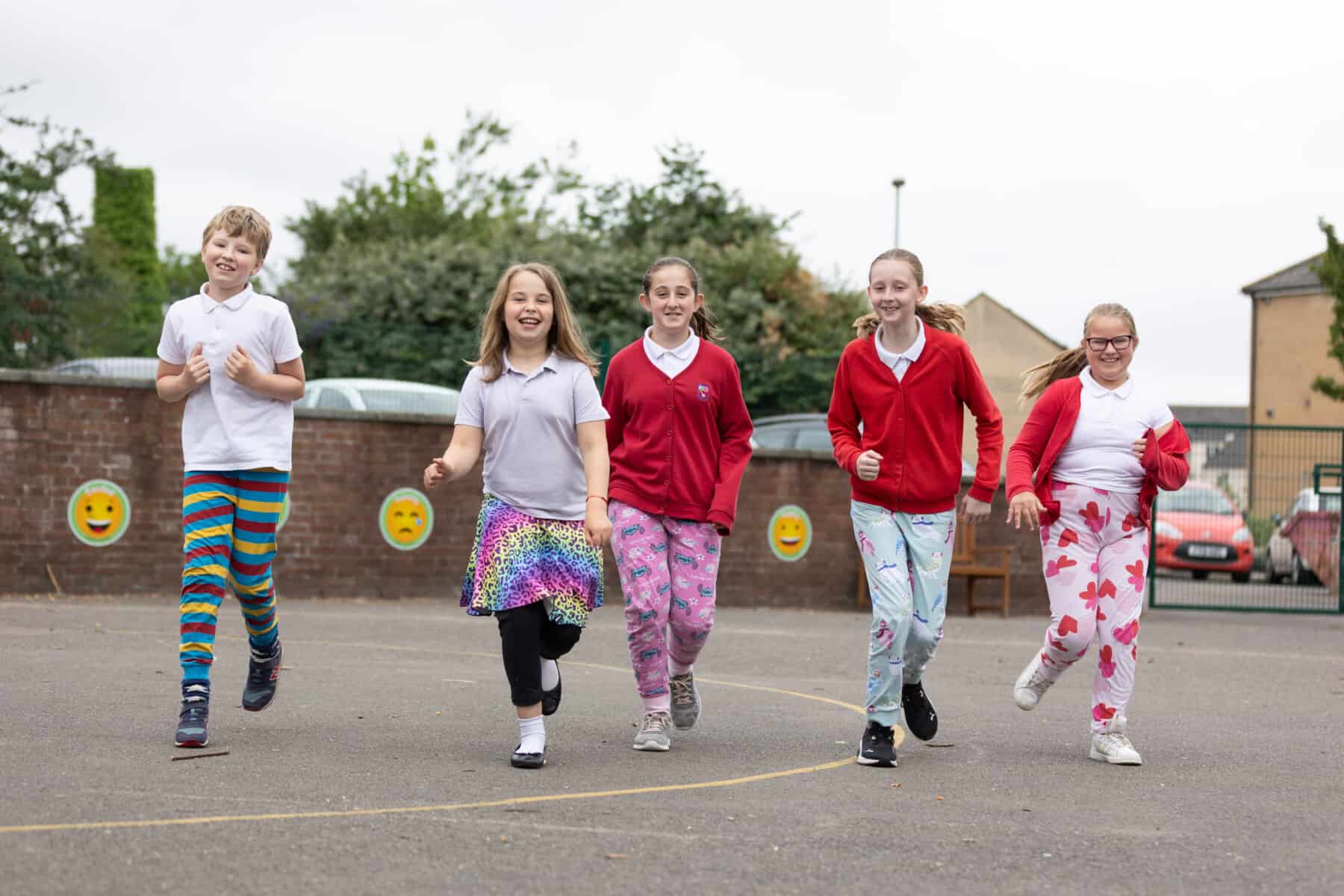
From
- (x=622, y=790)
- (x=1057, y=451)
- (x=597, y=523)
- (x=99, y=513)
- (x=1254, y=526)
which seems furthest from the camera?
(x=1254, y=526)

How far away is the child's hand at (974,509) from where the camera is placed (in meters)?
6.29

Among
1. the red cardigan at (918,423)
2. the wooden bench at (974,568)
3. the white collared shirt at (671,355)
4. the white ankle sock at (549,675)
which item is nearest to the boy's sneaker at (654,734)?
the white ankle sock at (549,675)

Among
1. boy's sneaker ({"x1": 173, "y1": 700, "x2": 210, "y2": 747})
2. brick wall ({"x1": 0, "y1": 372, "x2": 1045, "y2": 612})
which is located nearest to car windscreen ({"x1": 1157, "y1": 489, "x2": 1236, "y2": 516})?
brick wall ({"x1": 0, "y1": 372, "x2": 1045, "y2": 612})

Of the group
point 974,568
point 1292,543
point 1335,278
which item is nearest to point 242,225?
point 974,568

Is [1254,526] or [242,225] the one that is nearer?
[242,225]

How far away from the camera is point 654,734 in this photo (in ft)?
21.0

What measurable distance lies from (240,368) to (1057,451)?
3229 millimetres

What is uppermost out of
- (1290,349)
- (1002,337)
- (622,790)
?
(1290,349)

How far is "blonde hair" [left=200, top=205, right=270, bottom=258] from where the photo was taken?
6.31m

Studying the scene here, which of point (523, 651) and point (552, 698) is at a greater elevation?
point (523, 651)

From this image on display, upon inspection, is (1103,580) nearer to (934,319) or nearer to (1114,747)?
(1114,747)

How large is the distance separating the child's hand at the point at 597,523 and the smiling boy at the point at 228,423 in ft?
4.01

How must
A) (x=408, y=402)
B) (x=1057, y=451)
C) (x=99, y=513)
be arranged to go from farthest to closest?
(x=408, y=402) < (x=99, y=513) < (x=1057, y=451)

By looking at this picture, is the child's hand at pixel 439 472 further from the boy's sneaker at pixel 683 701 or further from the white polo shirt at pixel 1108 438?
the white polo shirt at pixel 1108 438
